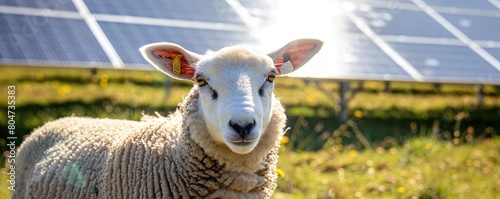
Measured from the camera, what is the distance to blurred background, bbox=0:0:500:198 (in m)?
6.00

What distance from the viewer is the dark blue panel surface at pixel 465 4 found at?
11891 millimetres

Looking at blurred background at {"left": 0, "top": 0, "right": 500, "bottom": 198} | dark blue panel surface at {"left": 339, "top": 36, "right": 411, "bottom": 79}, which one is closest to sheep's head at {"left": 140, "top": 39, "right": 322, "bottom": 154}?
blurred background at {"left": 0, "top": 0, "right": 500, "bottom": 198}

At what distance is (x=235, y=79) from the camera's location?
2.89 meters

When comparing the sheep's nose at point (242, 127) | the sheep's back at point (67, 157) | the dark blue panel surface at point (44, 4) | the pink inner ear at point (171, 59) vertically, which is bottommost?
the sheep's back at point (67, 157)

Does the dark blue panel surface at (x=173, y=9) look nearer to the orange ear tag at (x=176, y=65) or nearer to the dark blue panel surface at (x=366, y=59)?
the dark blue panel surface at (x=366, y=59)

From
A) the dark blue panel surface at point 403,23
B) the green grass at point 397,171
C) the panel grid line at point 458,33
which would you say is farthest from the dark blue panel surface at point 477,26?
the green grass at point 397,171

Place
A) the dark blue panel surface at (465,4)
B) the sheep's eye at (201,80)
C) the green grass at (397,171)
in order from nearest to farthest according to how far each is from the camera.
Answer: the sheep's eye at (201,80) < the green grass at (397,171) < the dark blue panel surface at (465,4)

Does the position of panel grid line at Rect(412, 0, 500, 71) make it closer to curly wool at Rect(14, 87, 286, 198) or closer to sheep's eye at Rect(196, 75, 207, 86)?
curly wool at Rect(14, 87, 286, 198)

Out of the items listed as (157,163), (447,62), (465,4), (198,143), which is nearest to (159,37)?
(447,62)

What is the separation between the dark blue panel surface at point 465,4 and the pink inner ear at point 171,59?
372 inches

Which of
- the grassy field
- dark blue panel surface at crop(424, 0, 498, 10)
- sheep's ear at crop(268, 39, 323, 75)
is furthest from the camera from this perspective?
dark blue panel surface at crop(424, 0, 498, 10)

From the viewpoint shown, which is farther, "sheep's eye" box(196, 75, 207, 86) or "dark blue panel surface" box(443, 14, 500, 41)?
"dark blue panel surface" box(443, 14, 500, 41)

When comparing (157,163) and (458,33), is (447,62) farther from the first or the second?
(157,163)

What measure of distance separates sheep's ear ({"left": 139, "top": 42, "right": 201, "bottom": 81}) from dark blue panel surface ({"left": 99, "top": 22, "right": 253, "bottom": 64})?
4.30 meters
